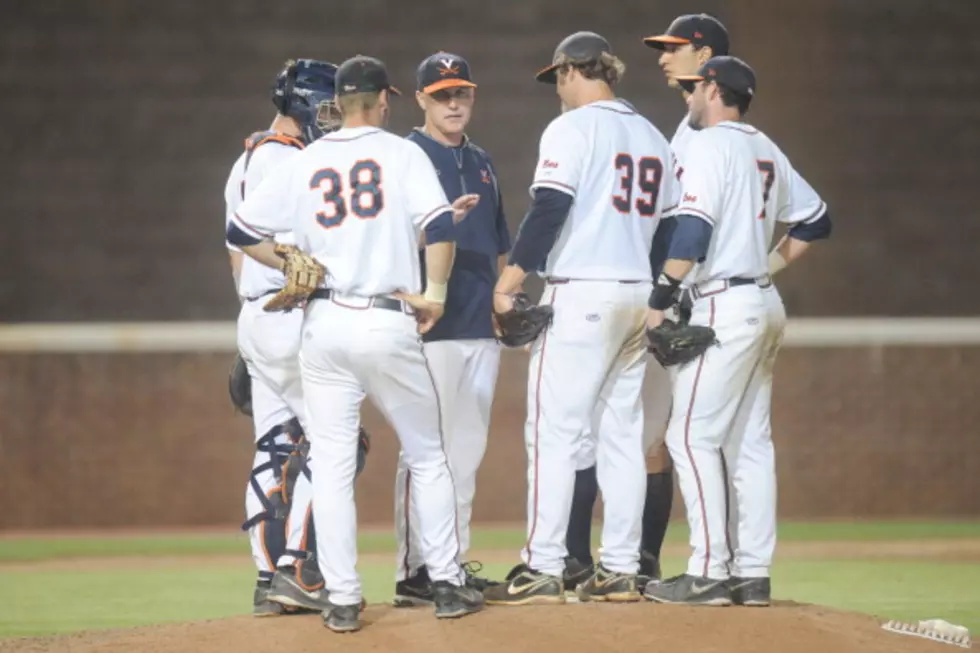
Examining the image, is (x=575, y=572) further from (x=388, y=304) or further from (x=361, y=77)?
(x=361, y=77)

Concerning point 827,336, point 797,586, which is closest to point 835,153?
point 827,336

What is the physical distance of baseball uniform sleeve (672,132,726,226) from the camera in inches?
215

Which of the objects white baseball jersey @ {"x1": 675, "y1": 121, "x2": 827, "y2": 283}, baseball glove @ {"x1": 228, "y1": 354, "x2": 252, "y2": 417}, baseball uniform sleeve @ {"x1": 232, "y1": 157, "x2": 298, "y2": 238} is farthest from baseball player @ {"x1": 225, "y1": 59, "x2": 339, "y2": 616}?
white baseball jersey @ {"x1": 675, "y1": 121, "x2": 827, "y2": 283}

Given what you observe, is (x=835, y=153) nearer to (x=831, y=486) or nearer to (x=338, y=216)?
(x=831, y=486)

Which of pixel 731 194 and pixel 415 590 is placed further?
pixel 415 590

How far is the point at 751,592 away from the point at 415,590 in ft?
3.99

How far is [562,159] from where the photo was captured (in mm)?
5441

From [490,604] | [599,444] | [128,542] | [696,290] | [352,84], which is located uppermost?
[352,84]

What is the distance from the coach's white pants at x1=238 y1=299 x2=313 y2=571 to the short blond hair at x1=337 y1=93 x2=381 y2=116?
83 centimetres

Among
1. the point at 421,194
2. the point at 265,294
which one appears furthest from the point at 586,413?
the point at 265,294

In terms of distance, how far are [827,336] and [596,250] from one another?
17.8 ft

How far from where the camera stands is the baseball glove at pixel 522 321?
18.0ft

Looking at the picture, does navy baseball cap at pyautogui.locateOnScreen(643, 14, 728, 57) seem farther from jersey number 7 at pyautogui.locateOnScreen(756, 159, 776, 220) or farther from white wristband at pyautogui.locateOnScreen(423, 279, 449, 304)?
white wristband at pyautogui.locateOnScreen(423, 279, 449, 304)

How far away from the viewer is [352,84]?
5.21m
